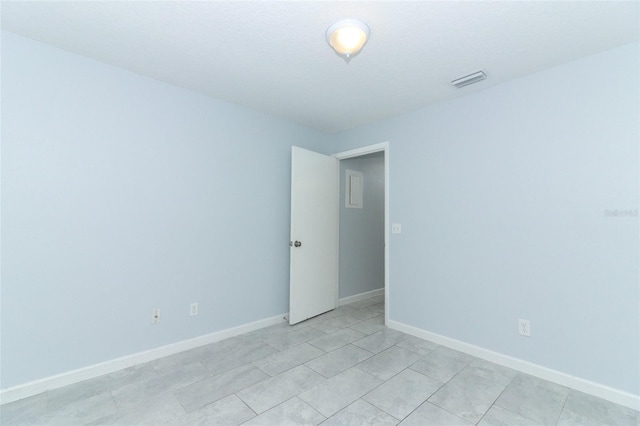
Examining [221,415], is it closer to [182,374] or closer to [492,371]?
[182,374]

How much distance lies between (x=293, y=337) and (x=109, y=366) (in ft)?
5.06

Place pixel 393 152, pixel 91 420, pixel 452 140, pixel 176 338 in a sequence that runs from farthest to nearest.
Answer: pixel 393 152
pixel 452 140
pixel 176 338
pixel 91 420

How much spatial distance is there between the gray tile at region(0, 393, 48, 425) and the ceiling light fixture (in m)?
2.90

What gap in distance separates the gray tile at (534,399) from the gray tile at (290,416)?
3.98ft

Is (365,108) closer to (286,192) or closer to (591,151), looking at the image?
(286,192)

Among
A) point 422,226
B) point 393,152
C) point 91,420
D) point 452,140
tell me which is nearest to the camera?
point 91,420

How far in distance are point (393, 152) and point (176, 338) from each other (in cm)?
291

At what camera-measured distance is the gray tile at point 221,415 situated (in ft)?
5.55

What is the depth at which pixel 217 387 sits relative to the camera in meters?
2.06

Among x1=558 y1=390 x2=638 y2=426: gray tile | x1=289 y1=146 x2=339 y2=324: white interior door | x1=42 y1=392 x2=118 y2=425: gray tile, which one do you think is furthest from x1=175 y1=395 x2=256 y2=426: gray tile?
x1=558 y1=390 x2=638 y2=426: gray tile

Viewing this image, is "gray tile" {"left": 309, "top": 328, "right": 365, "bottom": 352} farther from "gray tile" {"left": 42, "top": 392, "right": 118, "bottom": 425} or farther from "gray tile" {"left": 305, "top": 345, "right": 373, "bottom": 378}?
"gray tile" {"left": 42, "top": 392, "right": 118, "bottom": 425}

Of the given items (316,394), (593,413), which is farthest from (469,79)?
(316,394)

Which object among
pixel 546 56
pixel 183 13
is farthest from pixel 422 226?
pixel 183 13

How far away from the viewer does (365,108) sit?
315cm
